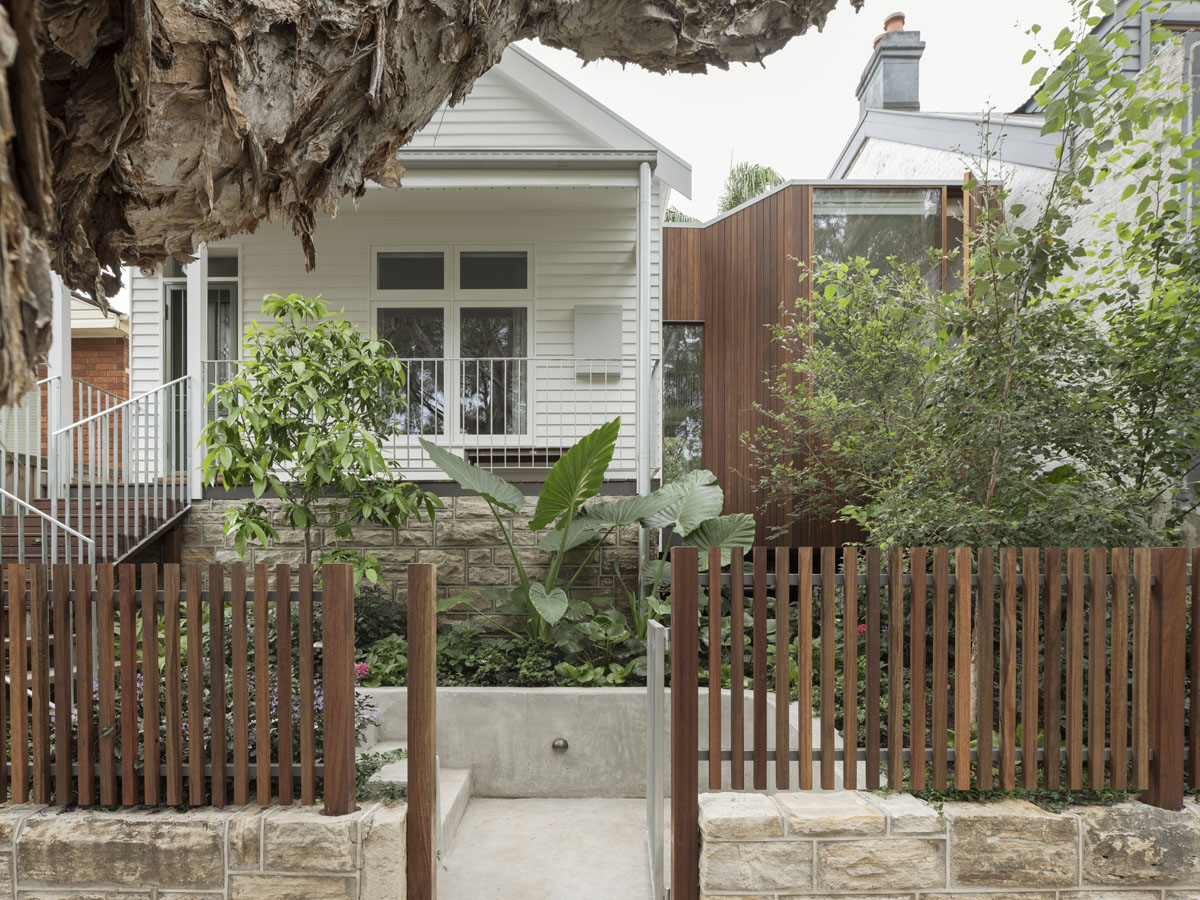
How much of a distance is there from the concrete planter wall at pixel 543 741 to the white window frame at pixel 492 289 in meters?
5.16

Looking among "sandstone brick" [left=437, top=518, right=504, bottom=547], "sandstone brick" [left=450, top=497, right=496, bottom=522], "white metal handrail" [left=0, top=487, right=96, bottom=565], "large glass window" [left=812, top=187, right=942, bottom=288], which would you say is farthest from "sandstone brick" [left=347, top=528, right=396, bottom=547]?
"large glass window" [left=812, top=187, right=942, bottom=288]

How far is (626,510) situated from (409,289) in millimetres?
4291

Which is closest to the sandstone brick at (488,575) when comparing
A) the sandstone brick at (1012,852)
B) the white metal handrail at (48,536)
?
the white metal handrail at (48,536)

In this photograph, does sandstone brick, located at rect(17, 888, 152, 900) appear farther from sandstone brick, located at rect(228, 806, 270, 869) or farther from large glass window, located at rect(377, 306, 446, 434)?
large glass window, located at rect(377, 306, 446, 434)

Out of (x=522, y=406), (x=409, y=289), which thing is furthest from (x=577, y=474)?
(x=409, y=289)

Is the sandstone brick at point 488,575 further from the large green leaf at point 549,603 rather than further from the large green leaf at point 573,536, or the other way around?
the large green leaf at point 549,603

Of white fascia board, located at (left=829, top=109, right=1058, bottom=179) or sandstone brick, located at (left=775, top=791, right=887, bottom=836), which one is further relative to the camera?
white fascia board, located at (left=829, top=109, right=1058, bottom=179)

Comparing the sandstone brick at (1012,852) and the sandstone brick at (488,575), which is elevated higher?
the sandstone brick at (488,575)

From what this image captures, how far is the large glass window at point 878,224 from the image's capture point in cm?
931

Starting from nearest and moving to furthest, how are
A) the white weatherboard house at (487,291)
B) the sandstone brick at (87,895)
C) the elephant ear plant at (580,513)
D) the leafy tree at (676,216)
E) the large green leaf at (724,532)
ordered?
the sandstone brick at (87,895)
the elephant ear plant at (580,513)
the large green leaf at (724,532)
the white weatherboard house at (487,291)
the leafy tree at (676,216)

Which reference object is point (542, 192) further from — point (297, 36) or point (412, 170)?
point (297, 36)

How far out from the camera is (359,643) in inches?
266

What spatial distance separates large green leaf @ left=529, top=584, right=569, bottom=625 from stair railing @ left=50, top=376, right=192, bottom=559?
332 cm

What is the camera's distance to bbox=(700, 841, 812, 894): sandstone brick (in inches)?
131
